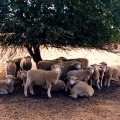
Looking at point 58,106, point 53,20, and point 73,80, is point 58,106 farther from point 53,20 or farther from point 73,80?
point 53,20

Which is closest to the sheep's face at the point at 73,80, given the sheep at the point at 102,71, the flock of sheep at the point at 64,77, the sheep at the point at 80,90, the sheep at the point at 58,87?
the flock of sheep at the point at 64,77

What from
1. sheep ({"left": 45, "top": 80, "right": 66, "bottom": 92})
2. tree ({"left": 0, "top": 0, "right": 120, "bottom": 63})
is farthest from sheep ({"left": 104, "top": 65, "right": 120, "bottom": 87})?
sheep ({"left": 45, "top": 80, "right": 66, "bottom": 92})

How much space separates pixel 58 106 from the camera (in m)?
7.18

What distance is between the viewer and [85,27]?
8.37 m

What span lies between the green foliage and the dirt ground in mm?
1731

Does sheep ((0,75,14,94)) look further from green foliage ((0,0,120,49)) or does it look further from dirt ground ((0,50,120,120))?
green foliage ((0,0,120,49))

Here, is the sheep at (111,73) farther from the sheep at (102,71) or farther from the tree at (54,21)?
the tree at (54,21)

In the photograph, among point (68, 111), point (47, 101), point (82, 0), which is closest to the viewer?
point (68, 111)

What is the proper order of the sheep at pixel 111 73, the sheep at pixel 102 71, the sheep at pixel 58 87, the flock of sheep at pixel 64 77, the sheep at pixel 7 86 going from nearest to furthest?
1. the flock of sheep at pixel 64 77
2. the sheep at pixel 7 86
3. the sheep at pixel 58 87
4. the sheep at pixel 102 71
5. the sheep at pixel 111 73

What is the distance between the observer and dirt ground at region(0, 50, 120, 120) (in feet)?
21.4

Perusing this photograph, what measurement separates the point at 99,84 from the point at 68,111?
9.75 ft

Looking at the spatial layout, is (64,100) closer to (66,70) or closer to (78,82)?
(78,82)

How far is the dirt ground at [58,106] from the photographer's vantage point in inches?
257

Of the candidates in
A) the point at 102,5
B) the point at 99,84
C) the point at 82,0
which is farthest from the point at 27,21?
the point at 99,84
